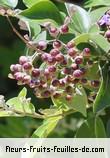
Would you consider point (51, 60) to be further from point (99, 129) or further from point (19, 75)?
point (99, 129)

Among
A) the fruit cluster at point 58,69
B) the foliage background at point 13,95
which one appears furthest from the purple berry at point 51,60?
the foliage background at point 13,95

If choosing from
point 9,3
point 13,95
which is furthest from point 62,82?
point 13,95

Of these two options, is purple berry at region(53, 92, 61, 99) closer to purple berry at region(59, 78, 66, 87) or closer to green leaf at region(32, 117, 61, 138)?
purple berry at region(59, 78, 66, 87)

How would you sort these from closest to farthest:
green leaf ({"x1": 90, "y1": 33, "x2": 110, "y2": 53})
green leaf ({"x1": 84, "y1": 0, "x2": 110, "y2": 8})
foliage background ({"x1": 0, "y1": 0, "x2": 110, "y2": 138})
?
green leaf ({"x1": 90, "y1": 33, "x2": 110, "y2": 53}) < green leaf ({"x1": 84, "y1": 0, "x2": 110, "y2": 8}) < foliage background ({"x1": 0, "y1": 0, "x2": 110, "y2": 138})

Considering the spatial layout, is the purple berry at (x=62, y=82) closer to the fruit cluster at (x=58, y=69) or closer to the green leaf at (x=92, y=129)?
the fruit cluster at (x=58, y=69)

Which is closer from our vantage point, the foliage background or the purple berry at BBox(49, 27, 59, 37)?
the purple berry at BBox(49, 27, 59, 37)

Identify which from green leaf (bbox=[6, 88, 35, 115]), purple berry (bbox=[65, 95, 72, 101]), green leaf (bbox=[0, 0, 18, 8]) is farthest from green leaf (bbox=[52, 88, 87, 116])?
green leaf (bbox=[0, 0, 18, 8])

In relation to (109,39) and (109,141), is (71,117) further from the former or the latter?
(109,39)
